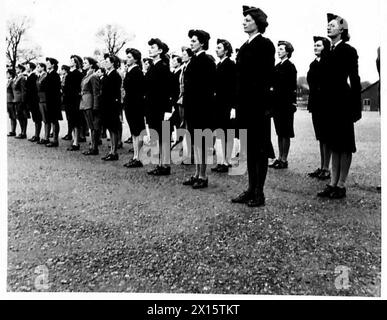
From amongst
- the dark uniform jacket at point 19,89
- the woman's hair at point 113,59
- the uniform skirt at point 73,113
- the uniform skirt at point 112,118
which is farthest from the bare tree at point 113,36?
the dark uniform jacket at point 19,89

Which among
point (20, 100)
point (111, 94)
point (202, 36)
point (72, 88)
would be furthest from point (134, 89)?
point (20, 100)

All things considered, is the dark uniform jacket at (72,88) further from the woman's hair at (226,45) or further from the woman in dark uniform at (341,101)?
the woman in dark uniform at (341,101)

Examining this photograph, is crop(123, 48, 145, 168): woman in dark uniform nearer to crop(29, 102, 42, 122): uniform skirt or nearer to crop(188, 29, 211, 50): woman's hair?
crop(188, 29, 211, 50): woman's hair

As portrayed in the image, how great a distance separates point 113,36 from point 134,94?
1.02 metres

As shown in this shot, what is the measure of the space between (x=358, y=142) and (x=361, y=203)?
3304 mm

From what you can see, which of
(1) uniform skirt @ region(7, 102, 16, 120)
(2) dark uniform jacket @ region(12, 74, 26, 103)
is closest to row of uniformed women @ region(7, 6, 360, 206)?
(2) dark uniform jacket @ region(12, 74, 26, 103)

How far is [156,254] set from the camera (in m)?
3.17

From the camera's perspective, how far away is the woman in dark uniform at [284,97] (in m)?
5.80

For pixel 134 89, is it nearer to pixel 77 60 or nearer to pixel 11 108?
pixel 77 60

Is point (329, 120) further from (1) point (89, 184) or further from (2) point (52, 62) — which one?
(2) point (52, 62)

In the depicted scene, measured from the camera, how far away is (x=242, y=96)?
4156mm

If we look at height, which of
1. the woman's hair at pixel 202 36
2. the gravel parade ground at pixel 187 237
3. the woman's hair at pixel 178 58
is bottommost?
the gravel parade ground at pixel 187 237

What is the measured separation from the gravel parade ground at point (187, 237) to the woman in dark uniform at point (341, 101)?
339 millimetres

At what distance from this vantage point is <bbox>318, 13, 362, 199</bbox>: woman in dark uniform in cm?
410
